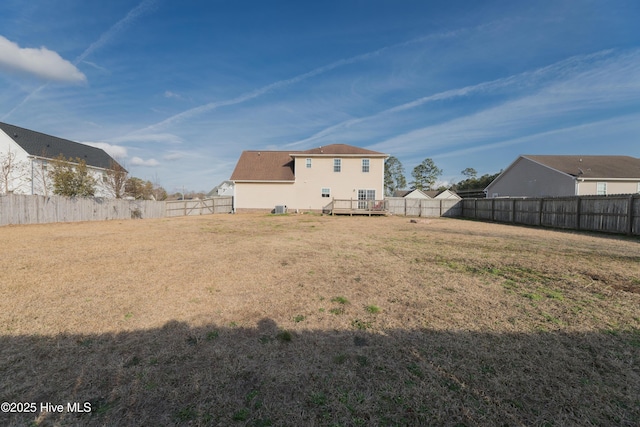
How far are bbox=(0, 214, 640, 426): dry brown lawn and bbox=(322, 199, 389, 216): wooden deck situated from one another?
16.3m

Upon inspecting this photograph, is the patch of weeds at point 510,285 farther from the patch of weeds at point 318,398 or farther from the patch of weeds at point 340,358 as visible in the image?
the patch of weeds at point 318,398

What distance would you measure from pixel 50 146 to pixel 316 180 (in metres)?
26.3

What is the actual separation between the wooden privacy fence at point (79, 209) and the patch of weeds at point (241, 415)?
18.7 m

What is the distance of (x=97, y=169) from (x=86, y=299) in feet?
105

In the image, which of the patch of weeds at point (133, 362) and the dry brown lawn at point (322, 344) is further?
the patch of weeds at point (133, 362)

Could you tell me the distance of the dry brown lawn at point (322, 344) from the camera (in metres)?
1.82

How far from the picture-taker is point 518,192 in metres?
25.4

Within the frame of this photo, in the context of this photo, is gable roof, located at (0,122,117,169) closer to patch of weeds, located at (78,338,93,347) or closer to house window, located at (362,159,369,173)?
house window, located at (362,159,369,173)

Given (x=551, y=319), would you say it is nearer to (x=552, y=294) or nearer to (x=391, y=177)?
(x=552, y=294)

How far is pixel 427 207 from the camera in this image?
23.0m

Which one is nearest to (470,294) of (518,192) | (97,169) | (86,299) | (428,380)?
(428,380)

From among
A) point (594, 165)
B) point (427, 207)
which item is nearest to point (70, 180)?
point (427, 207)

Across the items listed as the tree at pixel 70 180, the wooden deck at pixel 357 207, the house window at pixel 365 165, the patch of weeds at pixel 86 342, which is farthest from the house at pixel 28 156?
the patch of weeds at pixel 86 342

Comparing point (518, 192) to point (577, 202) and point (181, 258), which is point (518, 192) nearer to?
point (577, 202)
